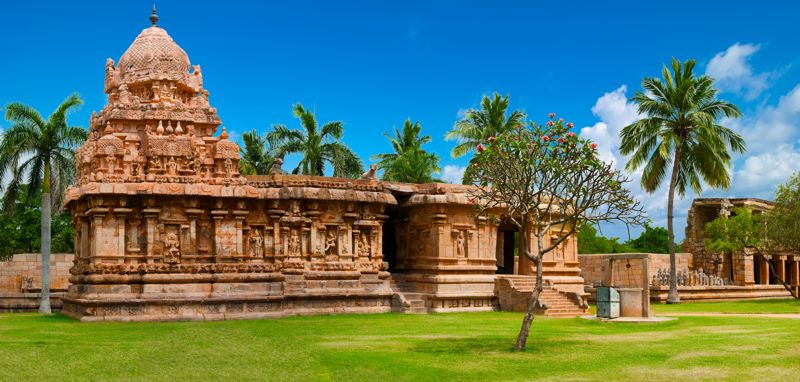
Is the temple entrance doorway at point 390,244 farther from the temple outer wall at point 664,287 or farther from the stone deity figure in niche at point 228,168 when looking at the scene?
the temple outer wall at point 664,287

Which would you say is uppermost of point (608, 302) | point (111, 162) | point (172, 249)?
point (111, 162)

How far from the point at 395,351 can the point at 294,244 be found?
9580 millimetres

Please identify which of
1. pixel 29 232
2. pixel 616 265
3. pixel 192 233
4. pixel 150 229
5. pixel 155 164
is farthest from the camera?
Answer: pixel 29 232

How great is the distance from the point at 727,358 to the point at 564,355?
2567mm

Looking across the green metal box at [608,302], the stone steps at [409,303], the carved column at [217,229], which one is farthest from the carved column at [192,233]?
the green metal box at [608,302]

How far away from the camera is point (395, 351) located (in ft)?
47.3

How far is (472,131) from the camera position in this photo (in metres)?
38.4

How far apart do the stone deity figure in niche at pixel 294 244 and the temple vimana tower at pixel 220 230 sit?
0.06 m

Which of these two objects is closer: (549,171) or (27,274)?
(549,171)

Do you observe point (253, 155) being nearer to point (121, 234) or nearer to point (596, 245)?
point (121, 234)

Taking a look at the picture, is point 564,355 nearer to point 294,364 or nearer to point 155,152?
point 294,364

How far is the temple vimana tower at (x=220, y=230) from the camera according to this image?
833 inches

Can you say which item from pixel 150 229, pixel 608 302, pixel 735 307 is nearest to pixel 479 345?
pixel 608 302

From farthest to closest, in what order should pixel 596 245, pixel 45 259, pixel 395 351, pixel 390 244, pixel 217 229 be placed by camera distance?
pixel 596 245 → pixel 390 244 → pixel 45 259 → pixel 217 229 → pixel 395 351
